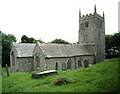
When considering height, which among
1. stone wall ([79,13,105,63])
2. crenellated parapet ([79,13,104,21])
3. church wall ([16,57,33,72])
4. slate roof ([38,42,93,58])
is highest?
crenellated parapet ([79,13,104,21])

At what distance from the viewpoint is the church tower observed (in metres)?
29.9

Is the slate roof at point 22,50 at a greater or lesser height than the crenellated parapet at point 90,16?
lesser

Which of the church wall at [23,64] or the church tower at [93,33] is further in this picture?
the church tower at [93,33]

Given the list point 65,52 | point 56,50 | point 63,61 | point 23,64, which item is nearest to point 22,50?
point 23,64

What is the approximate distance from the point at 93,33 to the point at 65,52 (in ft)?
37.9

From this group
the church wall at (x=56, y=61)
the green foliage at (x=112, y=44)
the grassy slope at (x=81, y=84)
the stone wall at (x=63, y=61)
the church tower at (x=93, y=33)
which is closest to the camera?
the grassy slope at (x=81, y=84)

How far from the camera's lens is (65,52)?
23.3 meters

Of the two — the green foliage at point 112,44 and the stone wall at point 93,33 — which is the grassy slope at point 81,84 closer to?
the stone wall at point 93,33

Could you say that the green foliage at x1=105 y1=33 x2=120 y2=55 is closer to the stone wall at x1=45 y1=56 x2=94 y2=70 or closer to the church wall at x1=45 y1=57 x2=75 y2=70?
the stone wall at x1=45 y1=56 x2=94 y2=70

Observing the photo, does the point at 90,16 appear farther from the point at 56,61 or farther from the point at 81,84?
the point at 81,84


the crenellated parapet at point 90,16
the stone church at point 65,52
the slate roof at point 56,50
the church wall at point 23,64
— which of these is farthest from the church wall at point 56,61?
the crenellated parapet at point 90,16

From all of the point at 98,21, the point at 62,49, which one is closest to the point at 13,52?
the point at 62,49

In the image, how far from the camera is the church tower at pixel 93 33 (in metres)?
29.9

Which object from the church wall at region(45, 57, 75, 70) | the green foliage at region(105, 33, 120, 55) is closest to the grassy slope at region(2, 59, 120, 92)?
the church wall at region(45, 57, 75, 70)
